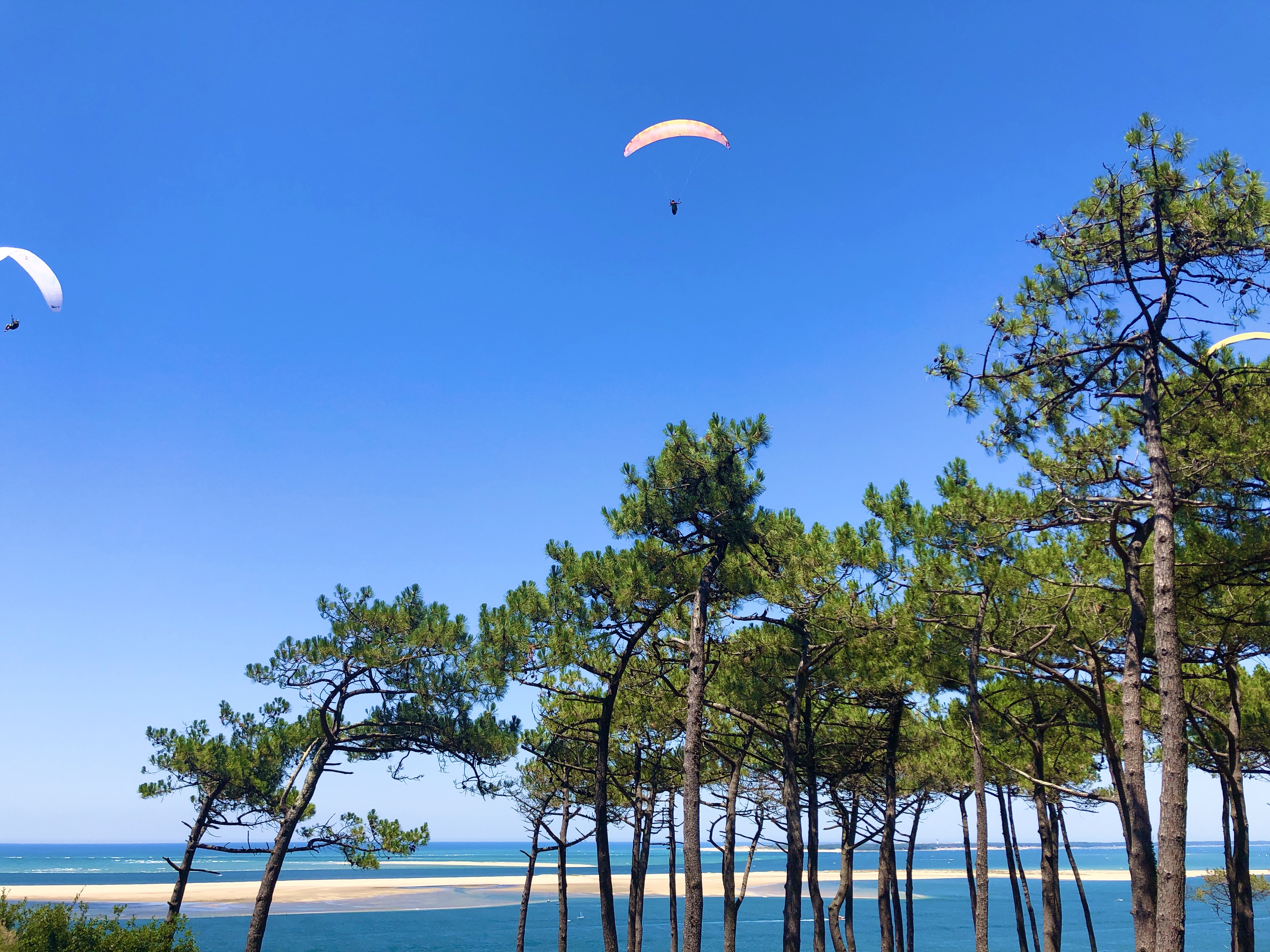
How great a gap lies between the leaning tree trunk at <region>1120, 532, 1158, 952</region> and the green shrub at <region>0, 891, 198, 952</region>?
12.1 meters

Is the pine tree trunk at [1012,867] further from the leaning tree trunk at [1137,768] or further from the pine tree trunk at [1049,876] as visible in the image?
the leaning tree trunk at [1137,768]

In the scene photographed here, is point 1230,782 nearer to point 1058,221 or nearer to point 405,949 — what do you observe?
point 1058,221

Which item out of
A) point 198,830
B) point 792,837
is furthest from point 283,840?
point 792,837

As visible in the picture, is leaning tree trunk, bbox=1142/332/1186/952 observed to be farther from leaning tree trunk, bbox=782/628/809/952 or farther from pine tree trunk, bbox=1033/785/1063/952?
pine tree trunk, bbox=1033/785/1063/952

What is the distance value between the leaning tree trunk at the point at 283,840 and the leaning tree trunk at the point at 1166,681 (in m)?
15.3

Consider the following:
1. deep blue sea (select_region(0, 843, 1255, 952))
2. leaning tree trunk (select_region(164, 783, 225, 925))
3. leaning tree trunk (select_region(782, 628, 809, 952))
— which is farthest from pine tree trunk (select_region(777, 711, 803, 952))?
deep blue sea (select_region(0, 843, 1255, 952))

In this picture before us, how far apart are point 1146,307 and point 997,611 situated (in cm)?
658

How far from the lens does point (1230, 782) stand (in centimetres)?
1496

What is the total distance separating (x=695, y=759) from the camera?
1417cm

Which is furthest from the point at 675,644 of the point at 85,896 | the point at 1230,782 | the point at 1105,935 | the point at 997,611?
the point at 85,896

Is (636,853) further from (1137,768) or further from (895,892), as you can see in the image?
(1137,768)

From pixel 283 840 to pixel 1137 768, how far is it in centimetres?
1629

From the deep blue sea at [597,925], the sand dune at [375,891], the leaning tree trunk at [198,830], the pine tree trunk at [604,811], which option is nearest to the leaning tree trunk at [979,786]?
the pine tree trunk at [604,811]

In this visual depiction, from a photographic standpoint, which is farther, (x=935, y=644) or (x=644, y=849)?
(x=644, y=849)
